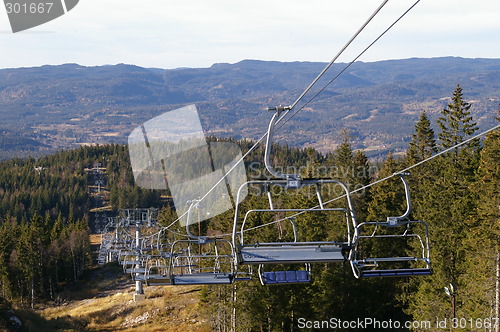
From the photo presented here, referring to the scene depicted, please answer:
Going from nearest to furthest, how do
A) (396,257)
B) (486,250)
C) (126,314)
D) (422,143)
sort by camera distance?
(396,257), (486,250), (126,314), (422,143)

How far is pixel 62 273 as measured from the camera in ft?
241

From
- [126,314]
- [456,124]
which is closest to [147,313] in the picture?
[126,314]

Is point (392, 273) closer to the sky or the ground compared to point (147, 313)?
closer to the sky

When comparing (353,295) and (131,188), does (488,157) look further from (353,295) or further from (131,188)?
(131,188)

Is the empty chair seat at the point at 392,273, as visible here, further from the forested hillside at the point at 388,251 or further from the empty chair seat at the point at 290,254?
the forested hillside at the point at 388,251

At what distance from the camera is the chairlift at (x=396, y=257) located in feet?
32.8

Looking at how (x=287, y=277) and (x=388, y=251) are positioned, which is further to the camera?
(x=388, y=251)

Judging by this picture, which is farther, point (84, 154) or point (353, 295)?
point (84, 154)

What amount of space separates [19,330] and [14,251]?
1108 inches

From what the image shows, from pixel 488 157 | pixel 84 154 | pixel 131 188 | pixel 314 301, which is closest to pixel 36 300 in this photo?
pixel 314 301

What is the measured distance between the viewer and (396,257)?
14594 mm

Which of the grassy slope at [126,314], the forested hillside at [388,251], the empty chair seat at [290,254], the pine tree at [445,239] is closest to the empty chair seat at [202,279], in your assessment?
the empty chair seat at [290,254]

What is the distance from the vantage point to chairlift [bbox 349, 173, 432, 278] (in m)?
9.99

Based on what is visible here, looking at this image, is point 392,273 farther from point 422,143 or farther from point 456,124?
point 422,143
